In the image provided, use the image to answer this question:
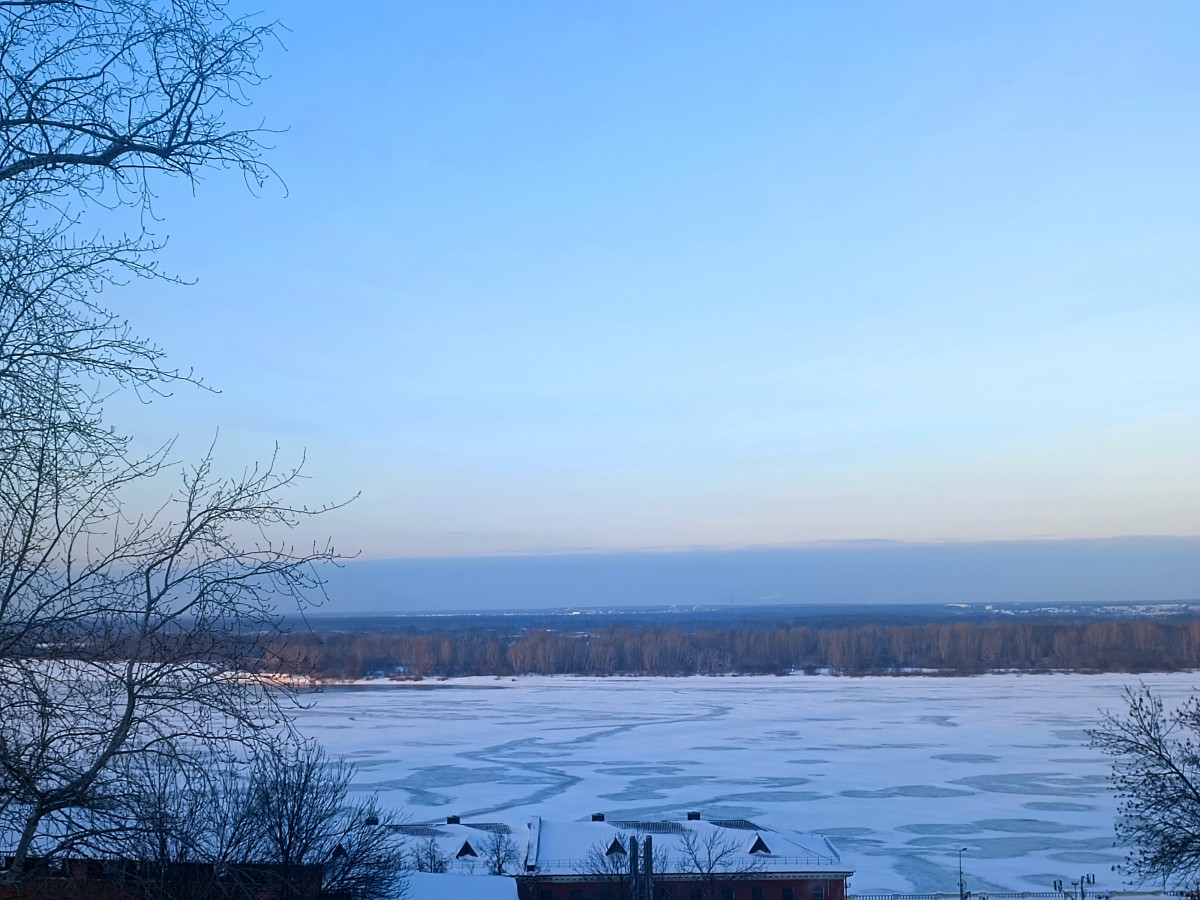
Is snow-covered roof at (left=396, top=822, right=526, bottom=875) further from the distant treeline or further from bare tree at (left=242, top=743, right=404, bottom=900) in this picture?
the distant treeline

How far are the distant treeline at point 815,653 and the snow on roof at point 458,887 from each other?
166 ft

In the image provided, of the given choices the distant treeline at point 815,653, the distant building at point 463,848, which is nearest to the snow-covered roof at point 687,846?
the distant building at point 463,848

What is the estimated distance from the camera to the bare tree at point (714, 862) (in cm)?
1589

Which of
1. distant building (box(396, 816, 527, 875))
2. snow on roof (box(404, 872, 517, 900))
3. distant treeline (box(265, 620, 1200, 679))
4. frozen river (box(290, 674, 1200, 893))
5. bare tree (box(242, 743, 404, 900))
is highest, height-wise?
bare tree (box(242, 743, 404, 900))

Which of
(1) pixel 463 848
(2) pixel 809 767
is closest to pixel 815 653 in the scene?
(2) pixel 809 767

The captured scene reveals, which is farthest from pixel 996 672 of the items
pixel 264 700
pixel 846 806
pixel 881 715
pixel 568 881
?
pixel 264 700

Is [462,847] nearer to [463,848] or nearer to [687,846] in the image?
[463,848]

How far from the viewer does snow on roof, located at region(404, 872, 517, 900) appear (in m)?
13.5

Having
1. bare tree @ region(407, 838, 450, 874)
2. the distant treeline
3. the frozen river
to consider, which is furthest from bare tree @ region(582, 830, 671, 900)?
the distant treeline

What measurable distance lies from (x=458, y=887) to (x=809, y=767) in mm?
16110

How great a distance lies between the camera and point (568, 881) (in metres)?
16.5

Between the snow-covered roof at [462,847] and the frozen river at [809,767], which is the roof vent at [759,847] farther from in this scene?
the snow-covered roof at [462,847]

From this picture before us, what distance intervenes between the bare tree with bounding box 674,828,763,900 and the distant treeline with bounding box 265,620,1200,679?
48.8m

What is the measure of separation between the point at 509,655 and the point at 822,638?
2592 centimetres
